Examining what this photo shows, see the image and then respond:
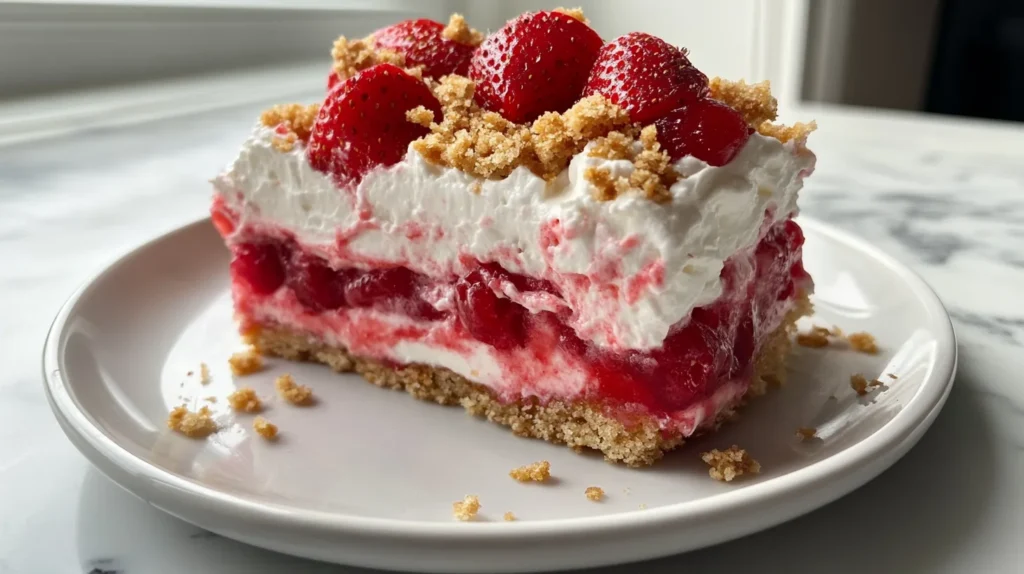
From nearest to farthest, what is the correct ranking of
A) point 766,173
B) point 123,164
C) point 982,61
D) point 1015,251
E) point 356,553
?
point 356,553
point 766,173
point 1015,251
point 123,164
point 982,61

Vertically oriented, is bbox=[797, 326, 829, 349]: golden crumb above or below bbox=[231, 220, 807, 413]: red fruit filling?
below

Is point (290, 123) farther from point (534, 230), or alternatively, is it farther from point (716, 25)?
point (716, 25)

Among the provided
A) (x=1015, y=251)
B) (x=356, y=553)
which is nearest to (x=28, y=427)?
(x=356, y=553)

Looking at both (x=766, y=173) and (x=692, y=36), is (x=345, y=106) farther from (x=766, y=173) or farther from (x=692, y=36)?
(x=692, y=36)

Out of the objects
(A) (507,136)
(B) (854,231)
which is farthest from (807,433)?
(B) (854,231)

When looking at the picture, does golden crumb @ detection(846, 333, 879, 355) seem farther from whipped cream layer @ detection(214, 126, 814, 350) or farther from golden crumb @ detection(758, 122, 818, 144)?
golden crumb @ detection(758, 122, 818, 144)

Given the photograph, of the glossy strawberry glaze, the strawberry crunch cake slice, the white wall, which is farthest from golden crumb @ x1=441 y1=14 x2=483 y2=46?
the white wall

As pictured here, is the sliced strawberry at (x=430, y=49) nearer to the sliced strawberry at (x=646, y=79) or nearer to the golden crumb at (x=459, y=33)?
the golden crumb at (x=459, y=33)
